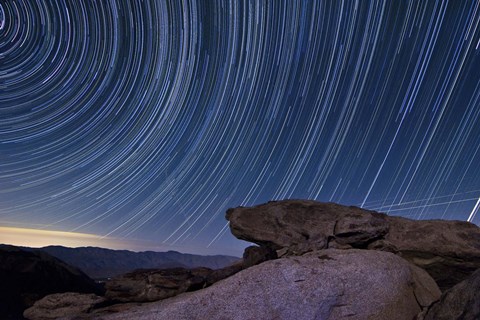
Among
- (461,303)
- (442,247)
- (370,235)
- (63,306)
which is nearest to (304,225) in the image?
(370,235)

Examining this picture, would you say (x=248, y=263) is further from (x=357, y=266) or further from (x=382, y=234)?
(x=382, y=234)

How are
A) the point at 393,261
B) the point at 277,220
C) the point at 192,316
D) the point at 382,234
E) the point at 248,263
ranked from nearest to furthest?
the point at 192,316 → the point at 393,261 → the point at 248,263 → the point at 382,234 → the point at 277,220

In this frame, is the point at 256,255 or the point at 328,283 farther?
the point at 256,255

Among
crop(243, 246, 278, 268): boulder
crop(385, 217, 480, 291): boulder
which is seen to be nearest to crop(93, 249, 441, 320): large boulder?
crop(243, 246, 278, 268): boulder

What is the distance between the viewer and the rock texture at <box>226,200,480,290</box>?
18.4 m

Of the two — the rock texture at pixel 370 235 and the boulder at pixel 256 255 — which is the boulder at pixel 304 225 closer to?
the rock texture at pixel 370 235

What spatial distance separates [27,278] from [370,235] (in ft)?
103

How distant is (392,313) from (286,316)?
160 inches

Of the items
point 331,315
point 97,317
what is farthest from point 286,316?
point 97,317

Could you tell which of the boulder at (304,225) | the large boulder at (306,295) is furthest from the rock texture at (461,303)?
the boulder at (304,225)

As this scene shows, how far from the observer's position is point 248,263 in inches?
711

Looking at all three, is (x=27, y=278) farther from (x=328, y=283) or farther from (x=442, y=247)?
(x=442, y=247)

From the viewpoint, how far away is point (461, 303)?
916 centimetres

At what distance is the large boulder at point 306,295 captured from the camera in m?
12.4
